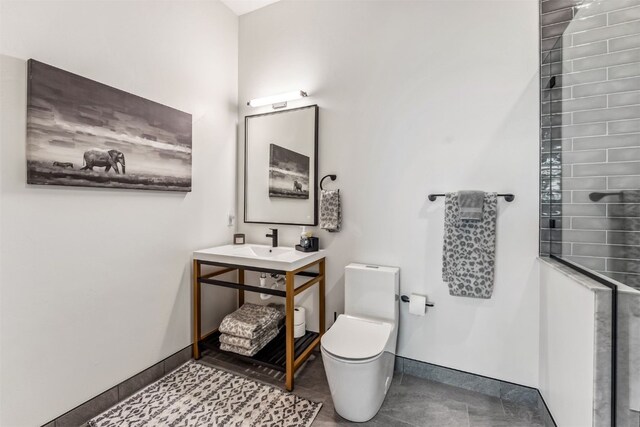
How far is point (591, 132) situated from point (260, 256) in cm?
220

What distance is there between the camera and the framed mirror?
7.79ft

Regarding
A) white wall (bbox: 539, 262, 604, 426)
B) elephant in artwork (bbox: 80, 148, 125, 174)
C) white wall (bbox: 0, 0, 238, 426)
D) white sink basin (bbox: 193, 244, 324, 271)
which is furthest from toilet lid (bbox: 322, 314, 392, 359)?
elephant in artwork (bbox: 80, 148, 125, 174)

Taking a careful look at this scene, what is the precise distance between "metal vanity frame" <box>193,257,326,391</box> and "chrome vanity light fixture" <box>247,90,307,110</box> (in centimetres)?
140

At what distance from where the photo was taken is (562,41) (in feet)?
5.24

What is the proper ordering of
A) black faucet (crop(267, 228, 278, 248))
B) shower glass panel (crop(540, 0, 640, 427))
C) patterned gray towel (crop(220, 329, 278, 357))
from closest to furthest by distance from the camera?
shower glass panel (crop(540, 0, 640, 427)) < patterned gray towel (crop(220, 329, 278, 357)) < black faucet (crop(267, 228, 278, 248))

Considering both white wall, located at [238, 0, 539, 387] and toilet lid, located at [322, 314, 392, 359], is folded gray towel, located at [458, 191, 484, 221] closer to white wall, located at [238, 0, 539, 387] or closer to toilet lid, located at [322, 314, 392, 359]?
white wall, located at [238, 0, 539, 387]

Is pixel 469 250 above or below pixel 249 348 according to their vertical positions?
above

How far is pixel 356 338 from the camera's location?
1.69 meters

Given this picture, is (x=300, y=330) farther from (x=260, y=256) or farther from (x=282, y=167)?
(x=282, y=167)

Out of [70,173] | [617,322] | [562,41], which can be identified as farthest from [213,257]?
[562,41]

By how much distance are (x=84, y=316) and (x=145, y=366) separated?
1.90 ft

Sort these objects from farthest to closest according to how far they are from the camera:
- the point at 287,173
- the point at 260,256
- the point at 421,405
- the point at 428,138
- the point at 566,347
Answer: the point at 287,173 < the point at 260,256 < the point at 428,138 < the point at 421,405 < the point at 566,347

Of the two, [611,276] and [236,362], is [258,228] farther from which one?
[611,276]

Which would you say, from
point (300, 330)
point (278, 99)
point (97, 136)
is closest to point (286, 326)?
point (300, 330)
